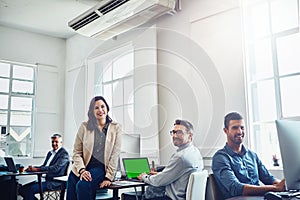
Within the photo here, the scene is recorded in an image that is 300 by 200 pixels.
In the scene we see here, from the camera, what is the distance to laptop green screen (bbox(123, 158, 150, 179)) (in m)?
3.24

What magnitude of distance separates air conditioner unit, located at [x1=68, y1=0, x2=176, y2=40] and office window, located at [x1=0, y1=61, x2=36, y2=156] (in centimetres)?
191

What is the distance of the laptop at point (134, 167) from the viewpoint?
3.23 metres

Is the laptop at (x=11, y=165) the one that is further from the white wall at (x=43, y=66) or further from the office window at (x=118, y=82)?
the office window at (x=118, y=82)

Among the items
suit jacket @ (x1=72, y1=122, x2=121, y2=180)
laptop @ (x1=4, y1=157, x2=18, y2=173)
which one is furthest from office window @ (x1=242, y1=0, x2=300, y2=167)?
laptop @ (x1=4, y1=157, x2=18, y2=173)

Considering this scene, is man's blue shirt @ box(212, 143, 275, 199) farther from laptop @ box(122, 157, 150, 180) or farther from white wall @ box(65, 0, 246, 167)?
laptop @ box(122, 157, 150, 180)

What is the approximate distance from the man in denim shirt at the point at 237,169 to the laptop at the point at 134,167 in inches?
46.7

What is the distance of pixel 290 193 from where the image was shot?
1.69 m

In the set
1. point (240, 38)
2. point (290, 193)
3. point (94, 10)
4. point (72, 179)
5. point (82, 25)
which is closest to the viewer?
point (290, 193)

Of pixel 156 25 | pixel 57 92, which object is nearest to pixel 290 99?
pixel 156 25

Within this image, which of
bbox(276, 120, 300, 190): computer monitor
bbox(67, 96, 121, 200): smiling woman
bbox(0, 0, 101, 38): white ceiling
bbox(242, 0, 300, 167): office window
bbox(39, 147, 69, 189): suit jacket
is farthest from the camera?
bbox(0, 0, 101, 38): white ceiling

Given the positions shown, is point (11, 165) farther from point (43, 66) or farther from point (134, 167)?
point (134, 167)

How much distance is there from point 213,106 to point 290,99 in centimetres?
88

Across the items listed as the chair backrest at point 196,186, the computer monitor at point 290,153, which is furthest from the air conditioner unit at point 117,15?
the computer monitor at point 290,153

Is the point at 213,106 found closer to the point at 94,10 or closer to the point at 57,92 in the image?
the point at 94,10
